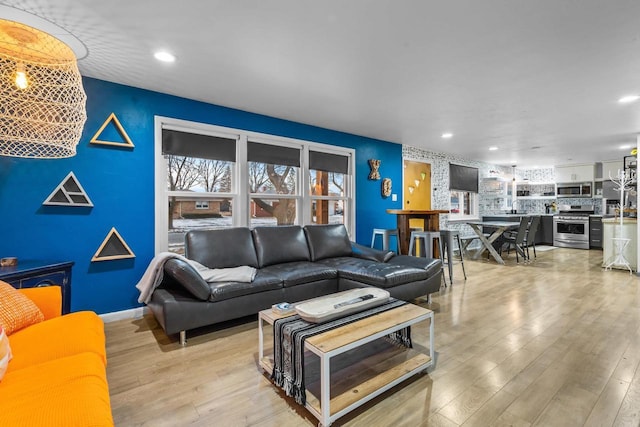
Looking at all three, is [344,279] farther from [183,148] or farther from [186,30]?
[186,30]

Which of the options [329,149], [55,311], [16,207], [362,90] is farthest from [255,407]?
[329,149]

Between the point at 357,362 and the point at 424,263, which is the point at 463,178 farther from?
the point at 357,362

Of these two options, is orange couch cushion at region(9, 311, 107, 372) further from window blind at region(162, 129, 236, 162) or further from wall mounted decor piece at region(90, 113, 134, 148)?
window blind at region(162, 129, 236, 162)

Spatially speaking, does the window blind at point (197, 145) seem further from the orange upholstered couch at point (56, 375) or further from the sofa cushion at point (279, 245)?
the orange upholstered couch at point (56, 375)

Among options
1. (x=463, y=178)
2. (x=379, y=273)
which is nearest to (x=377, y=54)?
(x=379, y=273)

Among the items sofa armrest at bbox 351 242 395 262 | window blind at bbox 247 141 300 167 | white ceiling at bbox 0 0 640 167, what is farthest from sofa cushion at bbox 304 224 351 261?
white ceiling at bbox 0 0 640 167

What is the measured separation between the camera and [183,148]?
3.57 metres

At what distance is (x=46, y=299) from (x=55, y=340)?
548mm

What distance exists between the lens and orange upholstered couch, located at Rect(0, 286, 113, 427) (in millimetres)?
1018

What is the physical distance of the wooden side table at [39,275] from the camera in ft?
7.10

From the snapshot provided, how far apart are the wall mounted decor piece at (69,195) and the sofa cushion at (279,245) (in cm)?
172

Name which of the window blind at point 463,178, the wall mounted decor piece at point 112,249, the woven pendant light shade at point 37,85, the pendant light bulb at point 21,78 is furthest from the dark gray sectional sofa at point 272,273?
the window blind at point 463,178

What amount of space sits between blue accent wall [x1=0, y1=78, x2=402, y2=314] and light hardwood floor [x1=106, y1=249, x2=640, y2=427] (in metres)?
0.50

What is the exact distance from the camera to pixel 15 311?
1.72m
